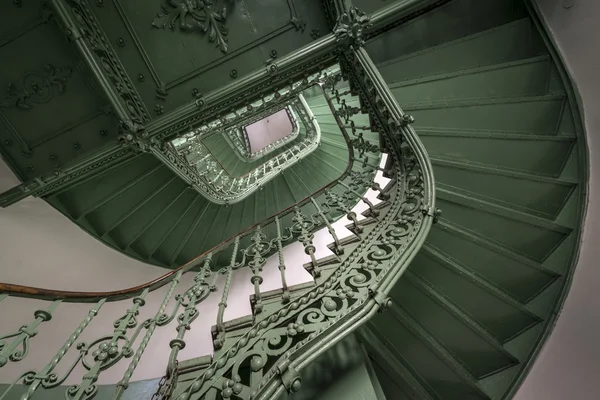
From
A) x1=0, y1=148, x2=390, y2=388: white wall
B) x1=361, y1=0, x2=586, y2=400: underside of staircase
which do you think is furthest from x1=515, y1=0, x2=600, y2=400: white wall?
x1=0, y1=148, x2=390, y2=388: white wall

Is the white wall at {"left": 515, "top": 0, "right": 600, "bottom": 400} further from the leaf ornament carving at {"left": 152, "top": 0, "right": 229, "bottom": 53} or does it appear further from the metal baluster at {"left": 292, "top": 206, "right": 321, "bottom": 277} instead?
the leaf ornament carving at {"left": 152, "top": 0, "right": 229, "bottom": 53}

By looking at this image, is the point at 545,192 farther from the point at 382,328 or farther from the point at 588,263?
the point at 382,328

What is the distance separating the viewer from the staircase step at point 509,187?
2.20 meters

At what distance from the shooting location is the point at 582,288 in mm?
1863

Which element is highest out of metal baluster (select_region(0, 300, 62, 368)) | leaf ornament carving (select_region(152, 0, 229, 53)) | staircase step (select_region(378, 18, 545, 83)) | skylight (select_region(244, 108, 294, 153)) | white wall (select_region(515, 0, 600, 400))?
skylight (select_region(244, 108, 294, 153))

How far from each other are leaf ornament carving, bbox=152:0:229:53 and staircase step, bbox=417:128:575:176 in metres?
2.45

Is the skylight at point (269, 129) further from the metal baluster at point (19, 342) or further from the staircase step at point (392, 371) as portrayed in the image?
the metal baluster at point (19, 342)

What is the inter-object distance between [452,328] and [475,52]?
2601 mm

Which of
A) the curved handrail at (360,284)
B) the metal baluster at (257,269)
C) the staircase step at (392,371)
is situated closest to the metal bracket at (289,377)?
the curved handrail at (360,284)

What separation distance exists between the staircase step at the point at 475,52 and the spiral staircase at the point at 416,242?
0.04 ft

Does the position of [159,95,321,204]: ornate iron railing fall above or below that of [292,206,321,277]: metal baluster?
above

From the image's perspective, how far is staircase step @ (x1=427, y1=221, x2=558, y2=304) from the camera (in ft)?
6.98

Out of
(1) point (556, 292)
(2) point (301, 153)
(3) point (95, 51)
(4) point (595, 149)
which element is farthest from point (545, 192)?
(3) point (95, 51)

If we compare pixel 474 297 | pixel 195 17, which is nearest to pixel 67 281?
pixel 195 17
